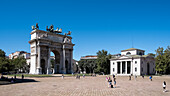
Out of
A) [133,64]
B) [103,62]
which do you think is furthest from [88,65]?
[133,64]

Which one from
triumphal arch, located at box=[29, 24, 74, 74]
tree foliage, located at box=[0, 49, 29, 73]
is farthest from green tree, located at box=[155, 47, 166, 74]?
tree foliage, located at box=[0, 49, 29, 73]

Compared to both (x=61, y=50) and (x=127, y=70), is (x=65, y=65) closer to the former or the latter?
(x=61, y=50)

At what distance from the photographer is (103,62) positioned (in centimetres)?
8125

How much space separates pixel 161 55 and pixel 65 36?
44134 mm

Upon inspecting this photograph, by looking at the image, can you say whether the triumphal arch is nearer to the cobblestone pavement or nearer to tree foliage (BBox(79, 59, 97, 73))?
tree foliage (BBox(79, 59, 97, 73))

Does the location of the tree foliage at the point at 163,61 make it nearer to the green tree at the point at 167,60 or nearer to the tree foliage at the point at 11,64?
the green tree at the point at 167,60

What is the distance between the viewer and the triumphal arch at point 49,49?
193ft

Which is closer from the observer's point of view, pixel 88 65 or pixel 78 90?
pixel 78 90

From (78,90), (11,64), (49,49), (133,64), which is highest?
(49,49)

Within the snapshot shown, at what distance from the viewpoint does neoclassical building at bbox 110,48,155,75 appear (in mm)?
72213

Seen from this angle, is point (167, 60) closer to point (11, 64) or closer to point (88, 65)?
point (88, 65)

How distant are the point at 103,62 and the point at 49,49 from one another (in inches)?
1174

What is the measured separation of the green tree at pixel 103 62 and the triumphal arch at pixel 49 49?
16.4 meters

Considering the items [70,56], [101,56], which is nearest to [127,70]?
[101,56]
